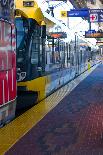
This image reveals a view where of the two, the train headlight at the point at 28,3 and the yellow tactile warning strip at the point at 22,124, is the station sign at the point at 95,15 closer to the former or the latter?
the yellow tactile warning strip at the point at 22,124

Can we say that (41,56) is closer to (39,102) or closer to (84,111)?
(39,102)

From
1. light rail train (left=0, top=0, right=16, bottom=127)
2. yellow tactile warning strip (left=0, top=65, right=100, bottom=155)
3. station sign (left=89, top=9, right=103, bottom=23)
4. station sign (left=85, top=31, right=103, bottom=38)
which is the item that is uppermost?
station sign (left=89, top=9, right=103, bottom=23)

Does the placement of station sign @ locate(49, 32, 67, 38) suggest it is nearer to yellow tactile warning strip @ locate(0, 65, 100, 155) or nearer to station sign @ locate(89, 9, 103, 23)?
yellow tactile warning strip @ locate(0, 65, 100, 155)

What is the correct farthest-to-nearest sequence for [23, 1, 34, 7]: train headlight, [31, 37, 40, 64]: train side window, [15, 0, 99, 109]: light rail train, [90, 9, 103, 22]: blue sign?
1. [90, 9, 103, 22]: blue sign
2. [31, 37, 40, 64]: train side window
3. [23, 1, 34, 7]: train headlight
4. [15, 0, 99, 109]: light rail train

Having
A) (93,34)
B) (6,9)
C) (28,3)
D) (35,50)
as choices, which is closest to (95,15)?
(93,34)

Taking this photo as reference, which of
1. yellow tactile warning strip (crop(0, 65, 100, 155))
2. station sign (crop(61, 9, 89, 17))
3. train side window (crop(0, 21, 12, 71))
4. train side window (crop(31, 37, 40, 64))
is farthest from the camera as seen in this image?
station sign (crop(61, 9, 89, 17))

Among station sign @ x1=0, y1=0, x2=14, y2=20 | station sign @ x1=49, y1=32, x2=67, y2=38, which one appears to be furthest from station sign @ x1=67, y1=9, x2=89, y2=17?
station sign @ x1=0, y1=0, x2=14, y2=20

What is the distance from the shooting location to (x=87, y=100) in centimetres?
1531

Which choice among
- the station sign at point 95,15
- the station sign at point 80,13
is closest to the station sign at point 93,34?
the station sign at point 95,15

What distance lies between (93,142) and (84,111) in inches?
169

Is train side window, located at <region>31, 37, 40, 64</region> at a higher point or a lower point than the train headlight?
lower

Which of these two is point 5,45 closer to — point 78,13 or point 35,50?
point 35,50

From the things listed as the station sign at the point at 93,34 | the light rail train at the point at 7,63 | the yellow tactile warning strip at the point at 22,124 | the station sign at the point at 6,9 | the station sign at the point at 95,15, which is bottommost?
the yellow tactile warning strip at the point at 22,124

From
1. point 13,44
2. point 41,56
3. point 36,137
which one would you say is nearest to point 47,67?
point 41,56
